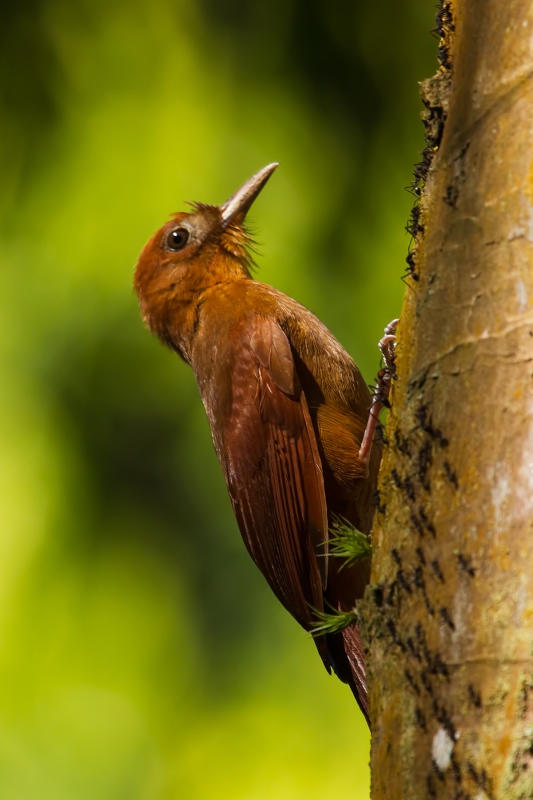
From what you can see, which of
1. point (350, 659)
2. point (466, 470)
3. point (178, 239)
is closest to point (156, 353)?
point (178, 239)

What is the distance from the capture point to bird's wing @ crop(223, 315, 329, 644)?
2922mm

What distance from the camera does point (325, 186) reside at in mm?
4816

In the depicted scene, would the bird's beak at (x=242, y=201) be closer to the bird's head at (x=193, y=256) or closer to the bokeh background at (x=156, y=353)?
the bird's head at (x=193, y=256)

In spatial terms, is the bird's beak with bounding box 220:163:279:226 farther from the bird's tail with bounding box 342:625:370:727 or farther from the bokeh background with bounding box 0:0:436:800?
the bird's tail with bounding box 342:625:370:727

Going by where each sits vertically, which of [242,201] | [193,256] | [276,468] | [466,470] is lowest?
[466,470]

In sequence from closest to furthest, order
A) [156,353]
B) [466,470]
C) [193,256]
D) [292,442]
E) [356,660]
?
[466,470]
[356,660]
[292,442]
[193,256]
[156,353]

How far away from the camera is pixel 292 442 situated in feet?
9.98

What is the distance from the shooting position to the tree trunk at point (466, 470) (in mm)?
1229

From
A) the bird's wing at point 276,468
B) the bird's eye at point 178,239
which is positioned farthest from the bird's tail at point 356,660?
the bird's eye at point 178,239

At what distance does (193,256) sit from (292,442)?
1.09 meters

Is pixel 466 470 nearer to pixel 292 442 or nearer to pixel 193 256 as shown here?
pixel 292 442

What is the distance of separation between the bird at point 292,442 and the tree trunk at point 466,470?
132cm

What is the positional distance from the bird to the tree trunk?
4.35 feet

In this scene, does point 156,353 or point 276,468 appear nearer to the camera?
point 276,468
